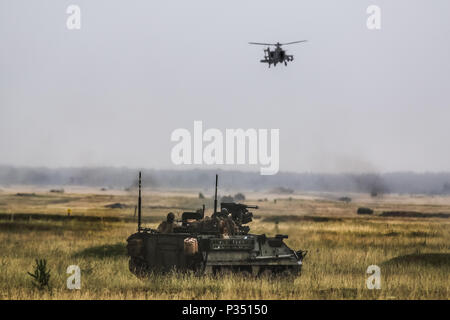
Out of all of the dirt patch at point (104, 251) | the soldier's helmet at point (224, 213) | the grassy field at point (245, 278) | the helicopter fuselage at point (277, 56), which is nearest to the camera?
the grassy field at point (245, 278)

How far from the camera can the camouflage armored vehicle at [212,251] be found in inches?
973

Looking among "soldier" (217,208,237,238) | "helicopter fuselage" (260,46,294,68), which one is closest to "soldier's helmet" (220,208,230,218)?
"soldier" (217,208,237,238)

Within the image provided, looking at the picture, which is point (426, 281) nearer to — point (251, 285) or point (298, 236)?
point (251, 285)

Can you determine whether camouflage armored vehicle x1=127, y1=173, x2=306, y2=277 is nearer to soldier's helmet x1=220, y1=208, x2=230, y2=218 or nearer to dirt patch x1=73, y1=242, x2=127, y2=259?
soldier's helmet x1=220, y1=208, x2=230, y2=218

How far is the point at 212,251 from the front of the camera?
24.8 m

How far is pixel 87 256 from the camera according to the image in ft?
111

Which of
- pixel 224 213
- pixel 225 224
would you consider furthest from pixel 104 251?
pixel 225 224

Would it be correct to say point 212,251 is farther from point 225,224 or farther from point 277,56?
point 277,56

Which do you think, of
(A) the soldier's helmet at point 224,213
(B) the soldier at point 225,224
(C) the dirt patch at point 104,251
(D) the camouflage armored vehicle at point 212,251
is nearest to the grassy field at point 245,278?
(C) the dirt patch at point 104,251

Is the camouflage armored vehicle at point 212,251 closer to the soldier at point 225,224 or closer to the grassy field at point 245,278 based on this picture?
the soldier at point 225,224

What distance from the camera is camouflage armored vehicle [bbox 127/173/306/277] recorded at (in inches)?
973

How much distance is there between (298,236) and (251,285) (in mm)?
24354

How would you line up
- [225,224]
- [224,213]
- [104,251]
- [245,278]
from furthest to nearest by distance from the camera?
1. [104,251]
2. [224,213]
3. [225,224]
4. [245,278]
